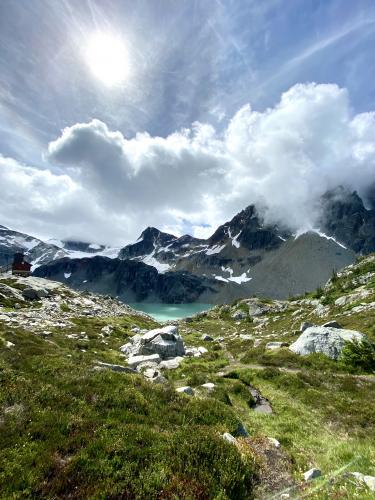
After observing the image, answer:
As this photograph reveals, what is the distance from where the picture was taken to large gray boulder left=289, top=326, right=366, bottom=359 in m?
28.6

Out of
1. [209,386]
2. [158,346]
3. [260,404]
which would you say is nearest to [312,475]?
[260,404]

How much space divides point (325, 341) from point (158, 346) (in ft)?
59.6

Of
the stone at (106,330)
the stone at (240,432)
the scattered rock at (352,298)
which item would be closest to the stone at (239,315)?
the scattered rock at (352,298)

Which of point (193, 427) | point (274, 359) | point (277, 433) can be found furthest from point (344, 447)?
point (274, 359)

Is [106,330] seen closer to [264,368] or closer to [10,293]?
[10,293]

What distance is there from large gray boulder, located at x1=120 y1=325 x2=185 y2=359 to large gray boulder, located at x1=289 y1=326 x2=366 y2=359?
1379 cm

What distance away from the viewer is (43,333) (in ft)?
97.8

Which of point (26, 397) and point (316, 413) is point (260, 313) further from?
point (26, 397)

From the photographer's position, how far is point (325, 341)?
2964cm

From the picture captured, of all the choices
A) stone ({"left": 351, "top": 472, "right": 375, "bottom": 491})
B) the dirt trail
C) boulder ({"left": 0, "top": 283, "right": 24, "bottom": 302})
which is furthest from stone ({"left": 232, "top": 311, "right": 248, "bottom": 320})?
stone ({"left": 351, "top": 472, "right": 375, "bottom": 491})

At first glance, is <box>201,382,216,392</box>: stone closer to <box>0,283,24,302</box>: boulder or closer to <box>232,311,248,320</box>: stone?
<box>0,283,24,302</box>: boulder

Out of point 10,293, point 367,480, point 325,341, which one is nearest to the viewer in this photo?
point 367,480

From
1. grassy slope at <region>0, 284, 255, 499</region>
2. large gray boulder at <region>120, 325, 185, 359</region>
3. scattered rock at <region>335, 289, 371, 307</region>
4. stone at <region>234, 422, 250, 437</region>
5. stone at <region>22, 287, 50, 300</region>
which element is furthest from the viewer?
scattered rock at <region>335, 289, 371, 307</region>

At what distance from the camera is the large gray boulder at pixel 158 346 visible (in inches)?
1284
